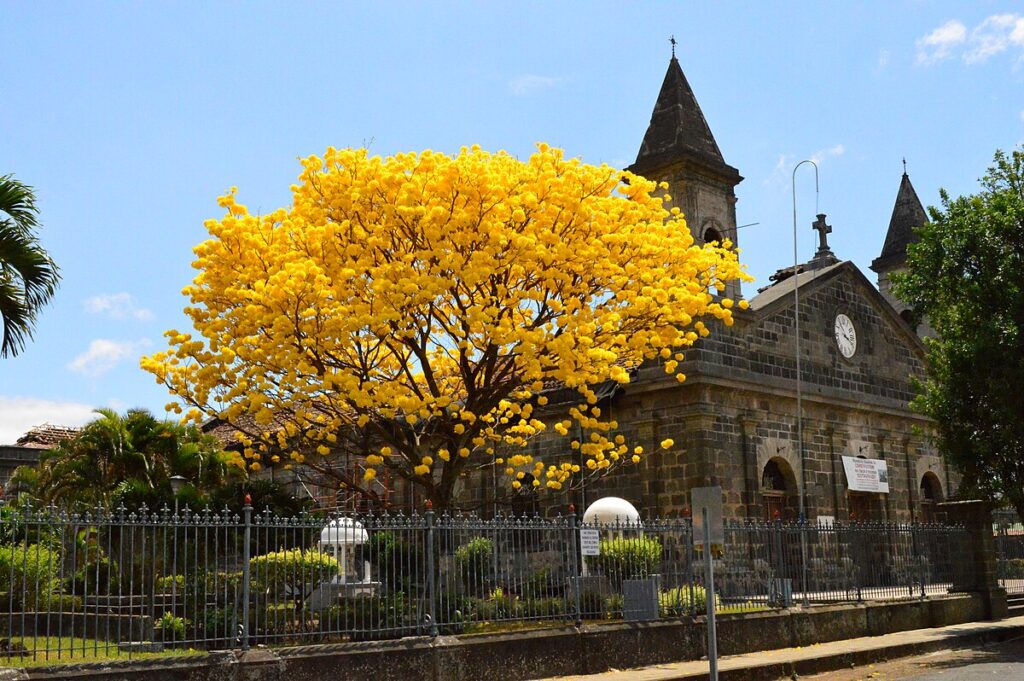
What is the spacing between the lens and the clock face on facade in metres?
28.0

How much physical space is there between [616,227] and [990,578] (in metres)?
11.1

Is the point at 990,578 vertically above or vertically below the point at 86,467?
below

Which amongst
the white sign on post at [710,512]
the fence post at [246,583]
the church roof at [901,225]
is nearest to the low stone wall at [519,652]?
the fence post at [246,583]

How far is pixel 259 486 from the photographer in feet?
66.2

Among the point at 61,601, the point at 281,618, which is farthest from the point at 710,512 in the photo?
the point at 61,601

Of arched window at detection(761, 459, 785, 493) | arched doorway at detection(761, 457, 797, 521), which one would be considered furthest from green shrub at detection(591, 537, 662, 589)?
arched window at detection(761, 459, 785, 493)

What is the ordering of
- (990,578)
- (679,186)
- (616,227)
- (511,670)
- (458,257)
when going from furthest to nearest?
(679,186) → (990,578) → (616,227) → (458,257) → (511,670)

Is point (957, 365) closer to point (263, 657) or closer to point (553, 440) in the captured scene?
point (553, 440)

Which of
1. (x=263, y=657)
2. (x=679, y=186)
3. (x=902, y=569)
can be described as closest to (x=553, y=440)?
(x=679, y=186)

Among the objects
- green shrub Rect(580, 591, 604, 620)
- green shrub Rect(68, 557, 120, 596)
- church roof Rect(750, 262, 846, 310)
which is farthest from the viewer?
church roof Rect(750, 262, 846, 310)

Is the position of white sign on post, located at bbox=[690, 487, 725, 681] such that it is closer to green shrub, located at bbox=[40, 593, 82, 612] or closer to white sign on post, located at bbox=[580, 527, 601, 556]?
white sign on post, located at bbox=[580, 527, 601, 556]

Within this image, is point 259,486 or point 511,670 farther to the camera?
point 259,486

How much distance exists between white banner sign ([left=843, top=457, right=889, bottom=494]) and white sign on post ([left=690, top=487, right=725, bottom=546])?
659 inches

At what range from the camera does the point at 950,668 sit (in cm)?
1492
